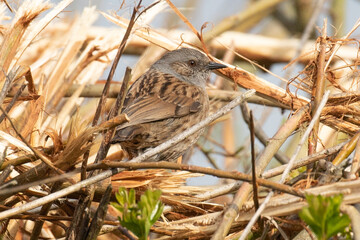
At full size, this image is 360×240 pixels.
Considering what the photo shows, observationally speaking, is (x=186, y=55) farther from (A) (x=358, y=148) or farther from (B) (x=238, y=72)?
(A) (x=358, y=148)

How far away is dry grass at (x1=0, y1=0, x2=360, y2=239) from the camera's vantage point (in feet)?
8.37

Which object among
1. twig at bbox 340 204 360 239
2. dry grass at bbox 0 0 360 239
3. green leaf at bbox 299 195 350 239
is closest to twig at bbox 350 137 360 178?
dry grass at bbox 0 0 360 239

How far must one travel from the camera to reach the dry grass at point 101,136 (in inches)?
100

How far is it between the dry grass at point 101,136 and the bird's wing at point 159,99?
0.61 feet

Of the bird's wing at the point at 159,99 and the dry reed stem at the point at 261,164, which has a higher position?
the bird's wing at the point at 159,99

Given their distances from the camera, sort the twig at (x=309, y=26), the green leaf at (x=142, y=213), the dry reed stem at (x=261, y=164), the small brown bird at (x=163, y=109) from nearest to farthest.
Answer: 1. the green leaf at (x=142, y=213)
2. the dry reed stem at (x=261, y=164)
3. the small brown bird at (x=163, y=109)
4. the twig at (x=309, y=26)

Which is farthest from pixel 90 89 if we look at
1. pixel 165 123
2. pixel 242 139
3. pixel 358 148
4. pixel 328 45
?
pixel 358 148

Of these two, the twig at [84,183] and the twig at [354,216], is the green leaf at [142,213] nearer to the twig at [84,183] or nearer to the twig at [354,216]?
the twig at [84,183]

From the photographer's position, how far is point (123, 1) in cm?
320

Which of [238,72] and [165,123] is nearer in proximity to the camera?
[238,72]

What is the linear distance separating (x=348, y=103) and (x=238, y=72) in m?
0.68

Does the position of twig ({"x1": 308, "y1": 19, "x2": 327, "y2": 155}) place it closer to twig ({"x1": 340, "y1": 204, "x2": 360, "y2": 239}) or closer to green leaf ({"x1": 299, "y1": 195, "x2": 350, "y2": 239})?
twig ({"x1": 340, "y1": 204, "x2": 360, "y2": 239})

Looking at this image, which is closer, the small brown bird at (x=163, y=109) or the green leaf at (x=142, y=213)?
the green leaf at (x=142, y=213)

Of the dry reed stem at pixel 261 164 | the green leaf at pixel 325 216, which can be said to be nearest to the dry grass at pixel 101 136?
the dry reed stem at pixel 261 164
